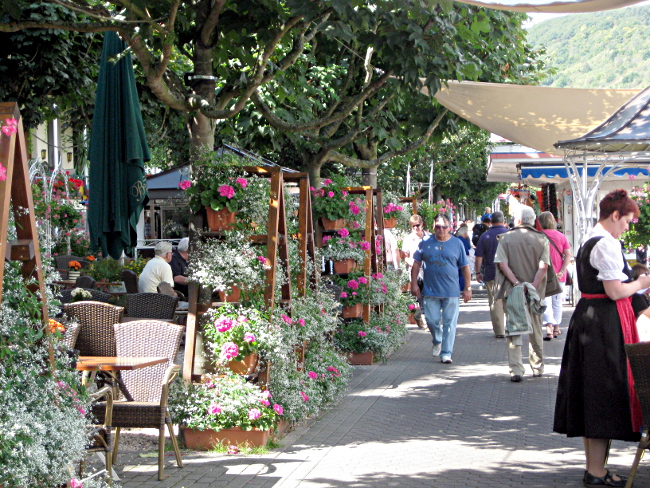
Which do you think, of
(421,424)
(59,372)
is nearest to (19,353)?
(59,372)

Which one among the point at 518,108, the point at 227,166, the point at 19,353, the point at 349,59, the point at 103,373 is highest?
the point at 349,59

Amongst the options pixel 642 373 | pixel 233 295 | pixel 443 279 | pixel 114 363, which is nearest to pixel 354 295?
pixel 443 279

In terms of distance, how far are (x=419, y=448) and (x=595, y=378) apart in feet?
5.57

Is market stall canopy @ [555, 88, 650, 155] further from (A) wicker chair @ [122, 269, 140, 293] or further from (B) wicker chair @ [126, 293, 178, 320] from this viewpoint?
(A) wicker chair @ [122, 269, 140, 293]

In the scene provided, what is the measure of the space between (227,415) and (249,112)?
25.5 ft

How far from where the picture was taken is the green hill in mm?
139375

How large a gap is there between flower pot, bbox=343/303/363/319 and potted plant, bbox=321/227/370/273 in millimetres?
587

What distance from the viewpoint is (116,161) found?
8.10 metres

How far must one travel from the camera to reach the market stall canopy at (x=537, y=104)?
11297 millimetres

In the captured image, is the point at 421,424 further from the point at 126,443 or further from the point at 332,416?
the point at 126,443

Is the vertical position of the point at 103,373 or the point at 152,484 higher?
the point at 103,373

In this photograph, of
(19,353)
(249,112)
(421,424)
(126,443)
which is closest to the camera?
(19,353)

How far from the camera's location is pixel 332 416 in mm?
8102

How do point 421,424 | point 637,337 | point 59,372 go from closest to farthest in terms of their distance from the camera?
1. point 59,372
2. point 637,337
3. point 421,424
